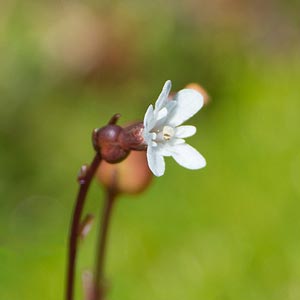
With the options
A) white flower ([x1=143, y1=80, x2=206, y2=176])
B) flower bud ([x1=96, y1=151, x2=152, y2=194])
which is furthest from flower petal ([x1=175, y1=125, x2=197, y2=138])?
flower bud ([x1=96, y1=151, x2=152, y2=194])

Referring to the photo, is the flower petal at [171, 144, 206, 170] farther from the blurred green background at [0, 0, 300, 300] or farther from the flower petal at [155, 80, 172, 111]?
the blurred green background at [0, 0, 300, 300]

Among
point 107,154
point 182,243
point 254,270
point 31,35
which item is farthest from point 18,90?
point 107,154

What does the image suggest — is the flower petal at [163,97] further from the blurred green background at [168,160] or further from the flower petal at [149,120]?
the blurred green background at [168,160]

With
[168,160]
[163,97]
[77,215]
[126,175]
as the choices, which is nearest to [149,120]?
[163,97]

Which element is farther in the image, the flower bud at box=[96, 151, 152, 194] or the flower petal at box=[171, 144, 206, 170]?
the flower bud at box=[96, 151, 152, 194]

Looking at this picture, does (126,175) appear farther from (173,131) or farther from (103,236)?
(173,131)

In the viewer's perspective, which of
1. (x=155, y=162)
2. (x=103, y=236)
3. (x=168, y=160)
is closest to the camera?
(x=155, y=162)
